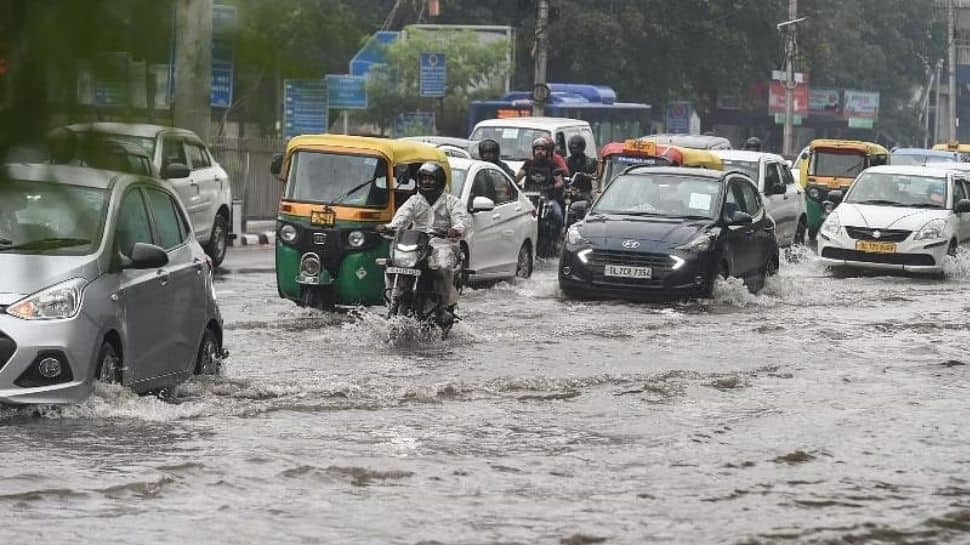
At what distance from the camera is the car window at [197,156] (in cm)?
184

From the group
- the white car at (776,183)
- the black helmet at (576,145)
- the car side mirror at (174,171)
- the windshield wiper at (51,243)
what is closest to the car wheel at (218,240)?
the black helmet at (576,145)

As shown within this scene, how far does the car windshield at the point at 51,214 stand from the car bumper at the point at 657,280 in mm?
15899

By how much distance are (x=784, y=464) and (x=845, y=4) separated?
59482 millimetres

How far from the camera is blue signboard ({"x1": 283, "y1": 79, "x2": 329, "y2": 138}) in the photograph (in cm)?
183

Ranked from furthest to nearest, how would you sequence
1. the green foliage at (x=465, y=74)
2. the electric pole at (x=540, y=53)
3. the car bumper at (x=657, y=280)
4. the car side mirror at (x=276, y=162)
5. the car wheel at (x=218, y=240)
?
the green foliage at (x=465, y=74) → the electric pole at (x=540, y=53) → the car wheel at (x=218, y=240) → the car bumper at (x=657, y=280) → the car side mirror at (x=276, y=162)

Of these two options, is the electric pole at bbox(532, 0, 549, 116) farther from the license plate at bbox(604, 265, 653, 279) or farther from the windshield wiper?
the windshield wiper

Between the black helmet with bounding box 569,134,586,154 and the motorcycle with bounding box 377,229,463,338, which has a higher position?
the black helmet with bounding box 569,134,586,154

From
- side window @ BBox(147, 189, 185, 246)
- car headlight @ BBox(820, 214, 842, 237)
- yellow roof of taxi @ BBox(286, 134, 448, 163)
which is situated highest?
yellow roof of taxi @ BBox(286, 134, 448, 163)

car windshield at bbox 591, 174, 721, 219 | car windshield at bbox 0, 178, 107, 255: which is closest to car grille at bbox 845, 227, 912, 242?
car windshield at bbox 591, 174, 721, 219

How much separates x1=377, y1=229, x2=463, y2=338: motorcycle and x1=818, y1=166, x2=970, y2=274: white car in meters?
9.83

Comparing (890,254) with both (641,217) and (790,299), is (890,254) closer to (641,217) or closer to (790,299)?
(790,299)

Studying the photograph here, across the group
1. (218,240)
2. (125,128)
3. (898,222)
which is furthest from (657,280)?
(125,128)

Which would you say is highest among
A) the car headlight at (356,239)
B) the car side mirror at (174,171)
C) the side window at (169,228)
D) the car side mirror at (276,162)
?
the car side mirror at (174,171)

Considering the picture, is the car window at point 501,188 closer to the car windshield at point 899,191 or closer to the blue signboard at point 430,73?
the blue signboard at point 430,73
